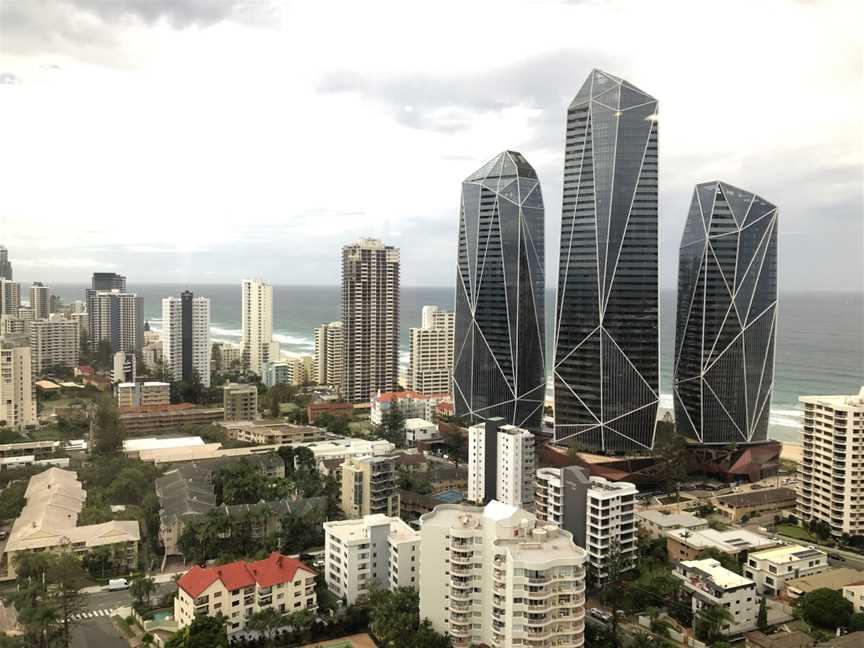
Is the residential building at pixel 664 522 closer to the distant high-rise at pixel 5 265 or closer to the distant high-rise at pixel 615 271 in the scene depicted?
the distant high-rise at pixel 615 271

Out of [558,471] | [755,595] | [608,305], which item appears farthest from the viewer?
[608,305]

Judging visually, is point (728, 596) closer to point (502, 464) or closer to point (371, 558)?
point (371, 558)

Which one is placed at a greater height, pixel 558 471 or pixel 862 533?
pixel 558 471

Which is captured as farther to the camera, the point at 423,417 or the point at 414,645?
the point at 423,417

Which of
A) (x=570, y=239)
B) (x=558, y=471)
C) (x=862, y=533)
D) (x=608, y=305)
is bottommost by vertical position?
(x=862, y=533)

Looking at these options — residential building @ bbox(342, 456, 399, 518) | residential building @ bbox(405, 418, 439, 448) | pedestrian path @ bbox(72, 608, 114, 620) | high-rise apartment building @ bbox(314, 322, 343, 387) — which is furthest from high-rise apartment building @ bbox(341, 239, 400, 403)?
pedestrian path @ bbox(72, 608, 114, 620)

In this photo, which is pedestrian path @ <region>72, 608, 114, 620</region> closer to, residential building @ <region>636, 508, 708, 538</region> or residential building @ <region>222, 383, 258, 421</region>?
residential building @ <region>636, 508, 708, 538</region>

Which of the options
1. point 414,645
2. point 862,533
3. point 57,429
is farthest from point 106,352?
point 862,533

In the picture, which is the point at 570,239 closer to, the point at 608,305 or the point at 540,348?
the point at 608,305

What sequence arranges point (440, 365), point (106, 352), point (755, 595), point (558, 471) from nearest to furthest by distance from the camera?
point (755, 595) → point (558, 471) → point (440, 365) → point (106, 352)
